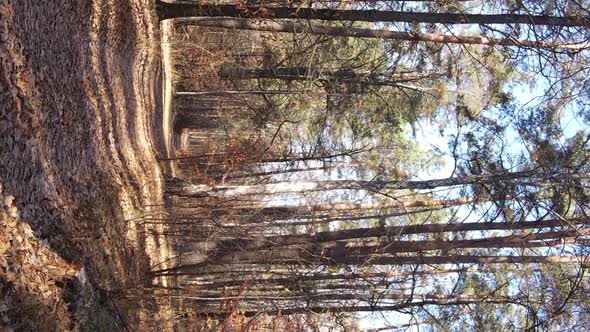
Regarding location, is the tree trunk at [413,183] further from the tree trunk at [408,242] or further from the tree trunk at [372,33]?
the tree trunk at [372,33]

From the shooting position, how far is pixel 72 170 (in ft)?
21.9

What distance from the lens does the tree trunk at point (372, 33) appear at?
903 cm

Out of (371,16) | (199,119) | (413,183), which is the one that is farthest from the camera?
(199,119)

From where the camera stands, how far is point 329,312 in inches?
→ 443

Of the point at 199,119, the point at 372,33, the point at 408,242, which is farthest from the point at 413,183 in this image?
the point at 199,119

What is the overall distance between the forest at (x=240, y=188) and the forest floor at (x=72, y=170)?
3 cm

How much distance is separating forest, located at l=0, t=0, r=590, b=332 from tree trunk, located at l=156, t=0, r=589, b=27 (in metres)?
0.03

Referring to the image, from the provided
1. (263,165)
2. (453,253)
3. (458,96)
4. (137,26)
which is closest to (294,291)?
(453,253)

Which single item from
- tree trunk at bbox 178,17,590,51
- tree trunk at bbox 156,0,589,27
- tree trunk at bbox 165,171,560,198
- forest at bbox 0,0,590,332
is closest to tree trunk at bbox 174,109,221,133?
forest at bbox 0,0,590,332

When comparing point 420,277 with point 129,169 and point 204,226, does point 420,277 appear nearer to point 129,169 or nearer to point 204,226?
point 204,226

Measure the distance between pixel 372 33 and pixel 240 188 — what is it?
16.4ft

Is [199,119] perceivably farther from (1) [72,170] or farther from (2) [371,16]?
(1) [72,170]

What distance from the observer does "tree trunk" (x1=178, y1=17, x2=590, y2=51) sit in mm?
9034

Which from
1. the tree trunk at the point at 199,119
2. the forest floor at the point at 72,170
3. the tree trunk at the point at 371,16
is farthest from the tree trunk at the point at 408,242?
the tree trunk at the point at 199,119
